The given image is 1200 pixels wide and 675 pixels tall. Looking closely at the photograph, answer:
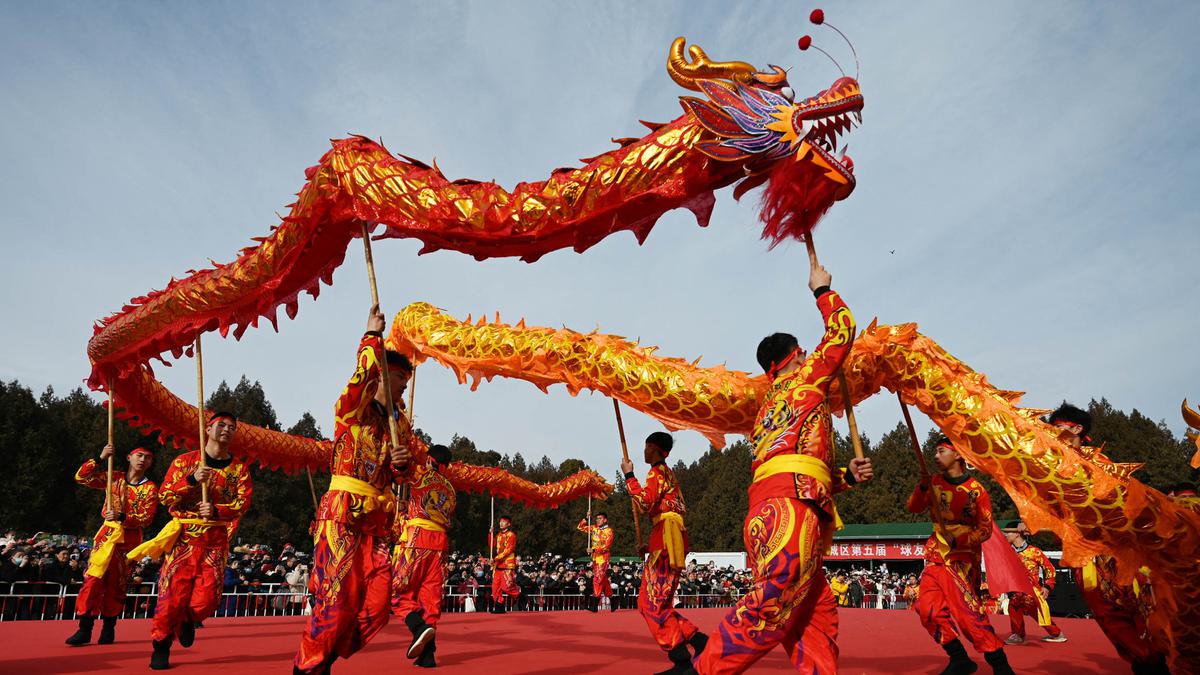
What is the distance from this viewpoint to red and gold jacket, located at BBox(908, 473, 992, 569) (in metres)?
5.16

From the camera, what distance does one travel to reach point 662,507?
5676mm

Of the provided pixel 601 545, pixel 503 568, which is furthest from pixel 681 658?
pixel 503 568

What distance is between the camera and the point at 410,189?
3430mm

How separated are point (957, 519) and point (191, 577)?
538 centimetres

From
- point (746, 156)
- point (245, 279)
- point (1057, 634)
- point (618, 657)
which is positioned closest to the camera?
point (746, 156)

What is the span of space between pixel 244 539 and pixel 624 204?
29.5m

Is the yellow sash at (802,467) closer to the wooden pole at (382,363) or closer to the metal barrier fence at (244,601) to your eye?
the wooden pole at (382,363)

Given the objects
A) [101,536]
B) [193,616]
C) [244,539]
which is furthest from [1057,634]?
[244,539]

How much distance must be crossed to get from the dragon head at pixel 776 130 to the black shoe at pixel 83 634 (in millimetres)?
6422

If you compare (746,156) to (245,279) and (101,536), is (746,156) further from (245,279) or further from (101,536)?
(101,536)

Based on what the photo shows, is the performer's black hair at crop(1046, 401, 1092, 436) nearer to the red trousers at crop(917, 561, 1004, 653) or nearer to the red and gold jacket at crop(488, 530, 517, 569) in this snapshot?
the red trousers at crop(917, 561, 1004, 653)

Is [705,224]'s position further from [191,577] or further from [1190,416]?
[191,577]

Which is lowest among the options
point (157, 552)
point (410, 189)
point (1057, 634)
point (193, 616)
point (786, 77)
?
point (1057, 634)

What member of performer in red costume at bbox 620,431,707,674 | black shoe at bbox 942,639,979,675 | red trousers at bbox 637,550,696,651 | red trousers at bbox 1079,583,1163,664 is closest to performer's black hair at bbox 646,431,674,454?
performer in red costume at bbox 620,431,707,674
